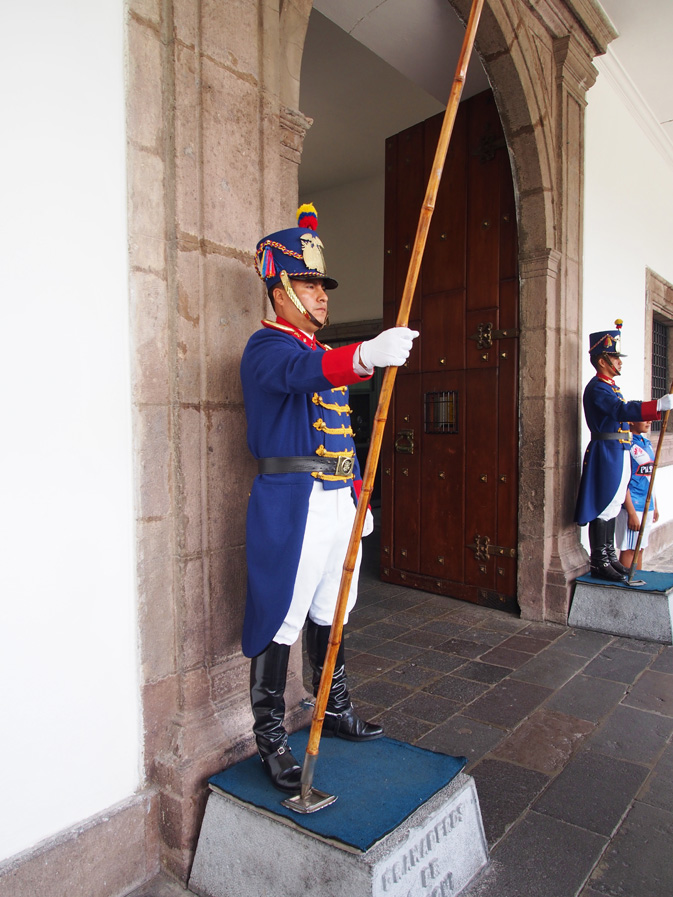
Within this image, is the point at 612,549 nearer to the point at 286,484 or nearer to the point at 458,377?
the point at 458,377

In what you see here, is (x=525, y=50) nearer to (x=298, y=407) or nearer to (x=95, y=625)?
(x=298, y=407)

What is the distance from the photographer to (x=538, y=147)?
3908 millimetres

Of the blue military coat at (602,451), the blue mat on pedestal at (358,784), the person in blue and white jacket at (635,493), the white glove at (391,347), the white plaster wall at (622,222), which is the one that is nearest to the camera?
the white glove at (391,347)

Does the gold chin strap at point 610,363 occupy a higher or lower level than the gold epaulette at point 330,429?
higher

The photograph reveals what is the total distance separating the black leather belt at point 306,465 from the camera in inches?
70.9

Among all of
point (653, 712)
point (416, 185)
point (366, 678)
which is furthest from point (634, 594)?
point (416, 185)

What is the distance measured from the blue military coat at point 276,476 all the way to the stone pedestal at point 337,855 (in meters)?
0.44

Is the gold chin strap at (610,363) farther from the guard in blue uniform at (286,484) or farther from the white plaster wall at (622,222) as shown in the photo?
the guard in blue uniform at (286,484)

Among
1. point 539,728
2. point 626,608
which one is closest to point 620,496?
point 626,608

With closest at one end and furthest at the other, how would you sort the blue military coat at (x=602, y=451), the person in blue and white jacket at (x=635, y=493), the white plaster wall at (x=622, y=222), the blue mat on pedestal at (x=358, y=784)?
the blue mat on pedestal at (x=358, y=784)
the blue military coat at (x=602, y=451)
the person in blue and white jacket at (x=635, y=493)
the white plaster wall at (x=622, y=222)

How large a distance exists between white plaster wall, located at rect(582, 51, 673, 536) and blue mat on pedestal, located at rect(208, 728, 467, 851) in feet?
10.1

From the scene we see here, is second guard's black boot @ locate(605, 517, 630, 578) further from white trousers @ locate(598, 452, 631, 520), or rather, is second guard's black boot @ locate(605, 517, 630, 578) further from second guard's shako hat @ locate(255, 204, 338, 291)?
second guard's shako hat @ locate(255, 204, 338, 291)

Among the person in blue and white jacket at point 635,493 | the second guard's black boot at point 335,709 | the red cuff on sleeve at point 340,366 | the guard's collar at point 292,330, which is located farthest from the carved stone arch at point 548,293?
the red cuff on sleeve at point 340,366

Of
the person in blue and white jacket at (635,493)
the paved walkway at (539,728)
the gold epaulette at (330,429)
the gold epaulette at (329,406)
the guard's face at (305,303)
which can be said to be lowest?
the paved walkway at (539,728)
